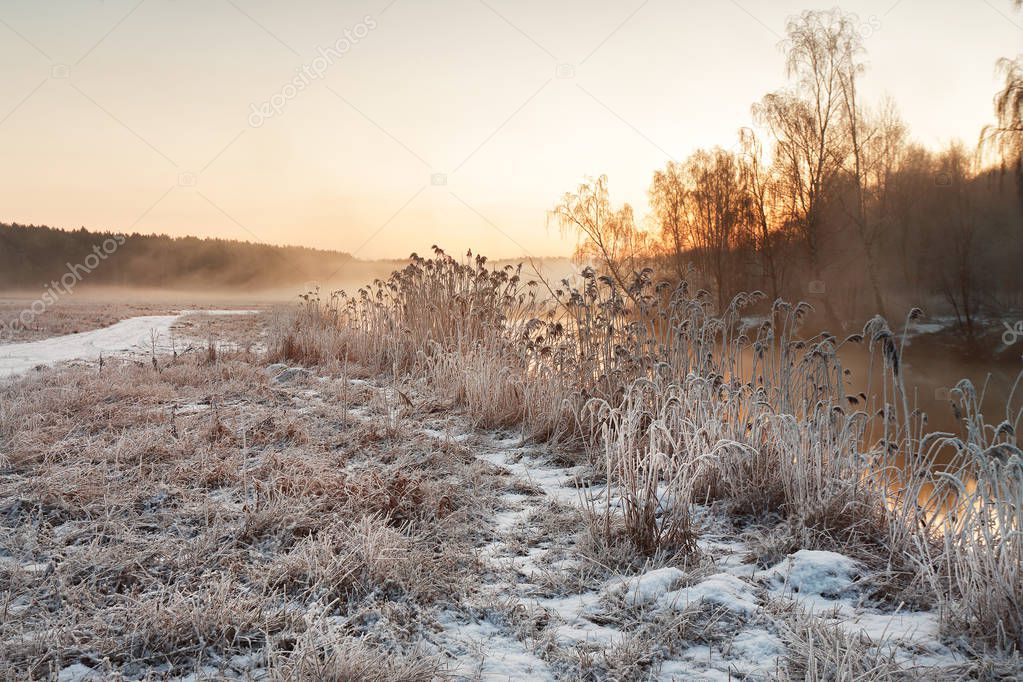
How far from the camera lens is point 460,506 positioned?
11.2 ft

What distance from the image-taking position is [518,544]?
118 inches

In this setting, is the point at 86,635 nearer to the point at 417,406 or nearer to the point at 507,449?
the point at 507,449

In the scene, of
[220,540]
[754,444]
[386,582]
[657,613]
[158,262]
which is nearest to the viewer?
[657,613]

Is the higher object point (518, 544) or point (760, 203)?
point (760, 203)

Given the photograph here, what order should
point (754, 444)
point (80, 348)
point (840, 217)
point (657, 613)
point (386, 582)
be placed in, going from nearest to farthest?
point (657, 613) → point (386, 582) → point (754, 444) → point (80, 348) → point (840, 217)

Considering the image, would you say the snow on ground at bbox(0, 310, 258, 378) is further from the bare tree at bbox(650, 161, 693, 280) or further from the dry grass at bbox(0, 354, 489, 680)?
the bare tree at bbox(650, 161, 693, 280)

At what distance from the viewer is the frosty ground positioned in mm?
1976

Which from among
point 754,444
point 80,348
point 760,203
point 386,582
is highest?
point 760,203

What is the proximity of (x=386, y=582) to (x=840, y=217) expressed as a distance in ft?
82.7

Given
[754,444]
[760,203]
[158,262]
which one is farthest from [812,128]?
[158,262]

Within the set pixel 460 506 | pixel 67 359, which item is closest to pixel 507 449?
pixel 460 506

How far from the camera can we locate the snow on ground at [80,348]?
29.1ft

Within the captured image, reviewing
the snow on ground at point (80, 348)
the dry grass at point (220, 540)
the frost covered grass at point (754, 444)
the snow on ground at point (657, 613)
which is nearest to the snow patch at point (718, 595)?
the snow on ground at point (657, 613)

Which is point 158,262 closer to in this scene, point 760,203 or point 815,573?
point 760,203
